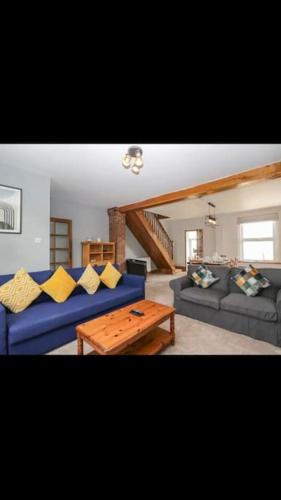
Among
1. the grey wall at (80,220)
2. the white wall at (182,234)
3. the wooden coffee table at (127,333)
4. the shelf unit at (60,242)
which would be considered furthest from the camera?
the white wall at (182,234)

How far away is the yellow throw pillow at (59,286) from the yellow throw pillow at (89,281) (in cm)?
19

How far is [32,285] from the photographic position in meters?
2.09

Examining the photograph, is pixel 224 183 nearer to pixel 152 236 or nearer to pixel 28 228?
pixel 152 236

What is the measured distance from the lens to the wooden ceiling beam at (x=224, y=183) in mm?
2641

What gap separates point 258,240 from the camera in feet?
19.7

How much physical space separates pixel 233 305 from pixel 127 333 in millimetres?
1431

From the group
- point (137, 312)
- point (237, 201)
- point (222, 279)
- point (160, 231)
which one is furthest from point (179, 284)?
point (160, 231)

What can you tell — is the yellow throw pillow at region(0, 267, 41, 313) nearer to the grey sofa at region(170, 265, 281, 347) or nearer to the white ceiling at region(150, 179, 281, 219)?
the grey sofa at region(170, 265, 281, 347)

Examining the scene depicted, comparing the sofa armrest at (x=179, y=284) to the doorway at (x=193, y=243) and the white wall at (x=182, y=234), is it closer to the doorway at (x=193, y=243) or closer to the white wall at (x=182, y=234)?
the white wall at (x=182, y=234)

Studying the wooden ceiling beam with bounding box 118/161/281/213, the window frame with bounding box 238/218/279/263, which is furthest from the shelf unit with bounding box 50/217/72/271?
the window frame with bounding box 238/218/279/263

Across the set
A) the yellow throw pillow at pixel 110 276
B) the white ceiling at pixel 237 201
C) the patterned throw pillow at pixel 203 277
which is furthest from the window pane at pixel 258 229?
the yellow throw pillow at pixel 110 276
